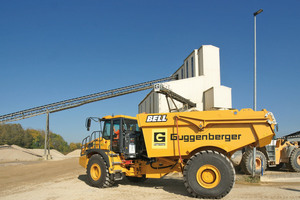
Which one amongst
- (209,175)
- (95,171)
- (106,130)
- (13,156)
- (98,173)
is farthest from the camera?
(13,156)

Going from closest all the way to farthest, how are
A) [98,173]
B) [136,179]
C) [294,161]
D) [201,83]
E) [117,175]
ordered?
[117,175] → [98,173] → [136,179] → [294,161] → [201,83]

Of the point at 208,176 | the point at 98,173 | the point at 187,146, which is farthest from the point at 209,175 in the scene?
the point at 98,173

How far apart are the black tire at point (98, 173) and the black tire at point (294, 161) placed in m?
10.3

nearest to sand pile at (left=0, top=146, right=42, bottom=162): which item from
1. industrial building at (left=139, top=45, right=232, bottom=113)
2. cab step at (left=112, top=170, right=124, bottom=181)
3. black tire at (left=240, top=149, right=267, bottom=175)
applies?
industrial building at (left=139, top=45, right=232, bottom=113)

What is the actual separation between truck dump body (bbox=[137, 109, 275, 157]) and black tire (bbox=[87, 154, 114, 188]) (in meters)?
2.14

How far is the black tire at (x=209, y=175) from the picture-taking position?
7.42 metres

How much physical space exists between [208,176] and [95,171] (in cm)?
460

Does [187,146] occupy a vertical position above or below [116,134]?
below

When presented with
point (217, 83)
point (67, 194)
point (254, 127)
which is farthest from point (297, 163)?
point (217, 83)

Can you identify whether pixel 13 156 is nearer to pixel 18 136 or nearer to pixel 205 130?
pixel 18 136

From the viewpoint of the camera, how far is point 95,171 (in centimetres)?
1012

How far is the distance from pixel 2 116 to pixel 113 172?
26.4m

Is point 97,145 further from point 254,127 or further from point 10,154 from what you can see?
point 10,154

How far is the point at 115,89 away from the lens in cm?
3619
